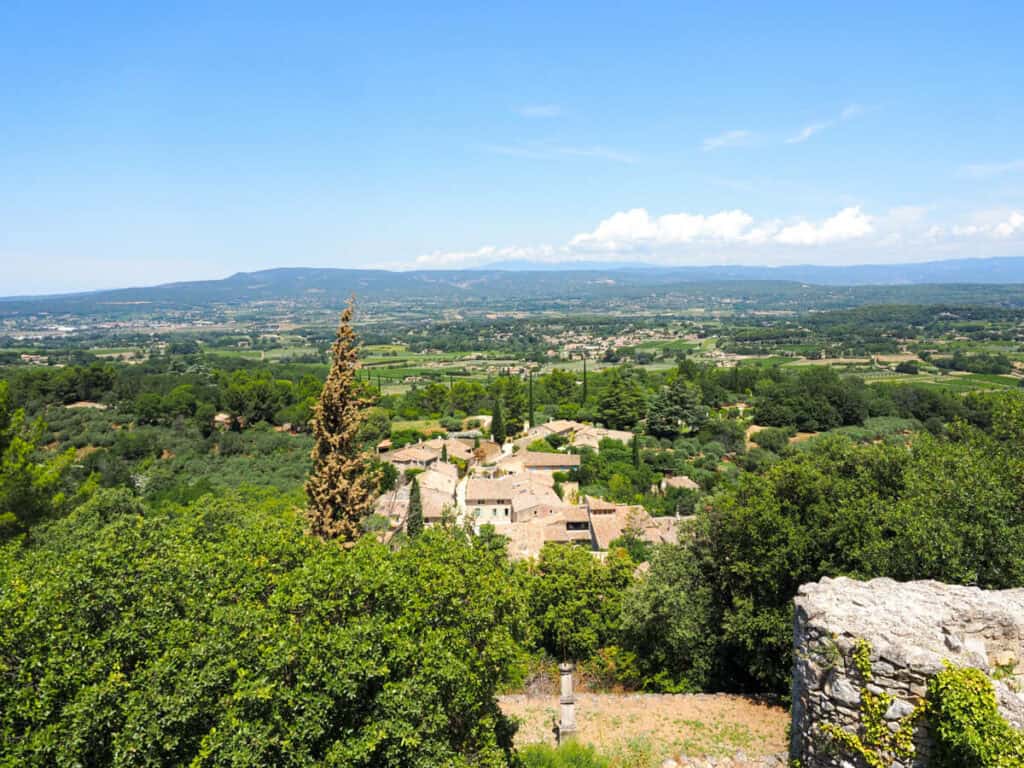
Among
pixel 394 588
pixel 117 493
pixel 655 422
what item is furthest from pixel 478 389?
pixel 394 588

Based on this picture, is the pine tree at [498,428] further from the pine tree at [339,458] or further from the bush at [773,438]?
the pine tree at [339,458]

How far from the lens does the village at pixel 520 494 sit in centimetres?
3047

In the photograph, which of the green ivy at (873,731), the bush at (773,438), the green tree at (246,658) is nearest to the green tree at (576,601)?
the green tree at (246,658)

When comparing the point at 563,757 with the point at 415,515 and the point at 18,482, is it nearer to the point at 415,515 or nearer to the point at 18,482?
the point at 18,482

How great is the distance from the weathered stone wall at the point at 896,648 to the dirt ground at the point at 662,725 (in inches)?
92.3

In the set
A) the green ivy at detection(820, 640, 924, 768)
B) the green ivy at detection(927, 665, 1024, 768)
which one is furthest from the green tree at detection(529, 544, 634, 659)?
the green ivy at detection(927, 665, 1024, 768)

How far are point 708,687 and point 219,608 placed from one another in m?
11.3

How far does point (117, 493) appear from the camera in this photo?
21.0 meters

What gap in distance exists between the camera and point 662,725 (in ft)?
36.0

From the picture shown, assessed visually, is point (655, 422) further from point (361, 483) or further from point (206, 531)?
point (206, 531)

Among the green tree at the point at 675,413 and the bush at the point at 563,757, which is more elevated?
the bush at the point at 563,757

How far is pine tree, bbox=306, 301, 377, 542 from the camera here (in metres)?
14.0

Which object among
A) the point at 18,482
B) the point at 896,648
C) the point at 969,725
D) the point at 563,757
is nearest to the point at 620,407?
the point at 18,482

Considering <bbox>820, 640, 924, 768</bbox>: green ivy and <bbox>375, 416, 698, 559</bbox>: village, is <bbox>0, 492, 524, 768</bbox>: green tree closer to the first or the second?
<bbox>820, 640, 924, 768</bbox>: green ivy
